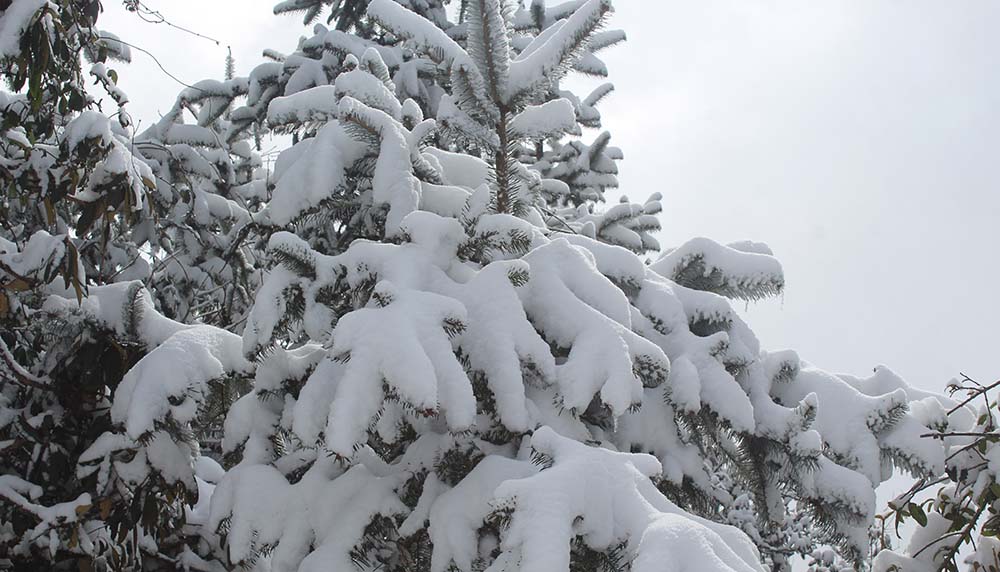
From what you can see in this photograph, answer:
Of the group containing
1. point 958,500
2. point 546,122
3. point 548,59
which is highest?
point 548,59

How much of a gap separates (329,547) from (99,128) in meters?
1.52

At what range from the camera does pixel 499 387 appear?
175 cm

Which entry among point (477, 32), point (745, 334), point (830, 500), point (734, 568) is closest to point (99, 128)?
point (477, 32)

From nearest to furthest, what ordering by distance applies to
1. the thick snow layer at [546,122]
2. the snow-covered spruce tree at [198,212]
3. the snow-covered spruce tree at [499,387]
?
1. the snow-covered spruce tree at [499,387]
2. the thick snow layer at [546,122]
3. the snow-covered spruce tree at [198,212]

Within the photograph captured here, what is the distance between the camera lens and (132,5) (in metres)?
3.22

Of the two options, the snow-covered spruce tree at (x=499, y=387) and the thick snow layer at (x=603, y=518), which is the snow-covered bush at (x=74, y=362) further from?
the thick snow layer at (x=603, y=518)

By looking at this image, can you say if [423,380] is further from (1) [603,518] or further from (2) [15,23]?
(2) [15,23]

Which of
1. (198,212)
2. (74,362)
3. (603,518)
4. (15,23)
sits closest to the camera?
(603,518)

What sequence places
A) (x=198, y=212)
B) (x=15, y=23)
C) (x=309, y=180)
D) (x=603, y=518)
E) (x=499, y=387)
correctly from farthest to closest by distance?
1. (x=198, y=212)
2. (x=15, y=23)
3. (x=309, y=180)
4. (x=499, y=387)
5. (x=603, y=518)

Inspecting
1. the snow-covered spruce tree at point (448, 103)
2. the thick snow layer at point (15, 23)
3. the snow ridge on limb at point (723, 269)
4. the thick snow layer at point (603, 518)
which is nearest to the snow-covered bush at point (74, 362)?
the thick snow layer at point (15, 23)

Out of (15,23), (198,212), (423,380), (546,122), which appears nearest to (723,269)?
(546,122)

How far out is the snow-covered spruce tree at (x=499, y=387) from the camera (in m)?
1.56

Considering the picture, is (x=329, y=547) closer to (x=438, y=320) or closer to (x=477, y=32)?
(x=438, y=320)

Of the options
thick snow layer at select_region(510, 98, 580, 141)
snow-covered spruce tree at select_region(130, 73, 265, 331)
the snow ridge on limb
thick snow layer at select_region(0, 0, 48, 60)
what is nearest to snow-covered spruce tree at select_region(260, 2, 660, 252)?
thick snow layer at select_region(510, 98, 580, 141)
